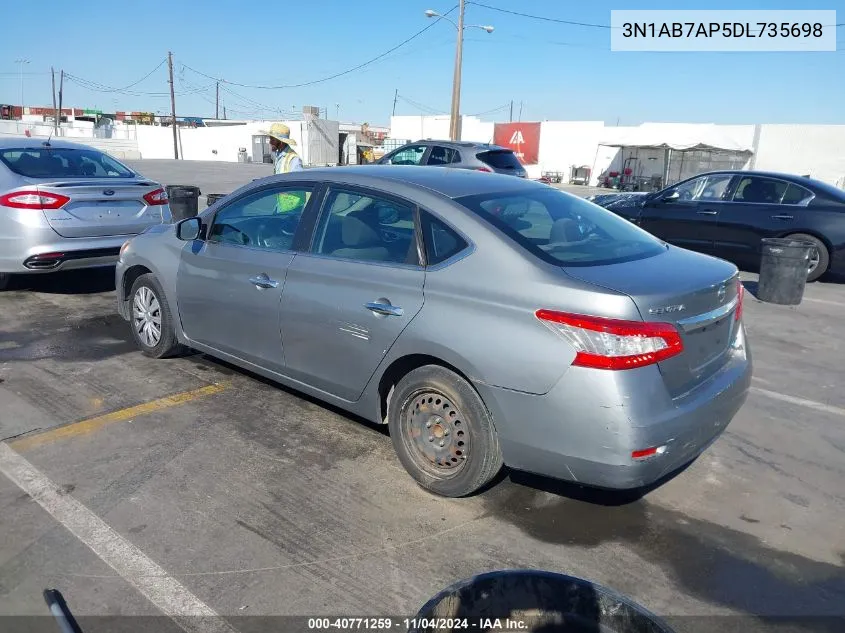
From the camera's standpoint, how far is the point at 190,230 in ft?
16.0

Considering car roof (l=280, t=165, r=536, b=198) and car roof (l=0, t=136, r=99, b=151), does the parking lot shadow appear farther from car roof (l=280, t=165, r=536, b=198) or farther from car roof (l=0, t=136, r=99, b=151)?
car roof (l=280, t=165, r=536, b=198)

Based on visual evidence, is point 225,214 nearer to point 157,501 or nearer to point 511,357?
point 157,501

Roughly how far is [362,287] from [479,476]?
1200 millimetres

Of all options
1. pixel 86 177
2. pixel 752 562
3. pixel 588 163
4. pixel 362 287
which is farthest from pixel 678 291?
pixel 588 163

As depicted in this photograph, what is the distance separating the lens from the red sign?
37.4 meters

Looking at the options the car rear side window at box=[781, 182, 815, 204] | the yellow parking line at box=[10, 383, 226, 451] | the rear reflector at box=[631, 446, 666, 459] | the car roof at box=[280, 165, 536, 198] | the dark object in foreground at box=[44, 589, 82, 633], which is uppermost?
the car rear side window at box=[781, 182, 815, 204]

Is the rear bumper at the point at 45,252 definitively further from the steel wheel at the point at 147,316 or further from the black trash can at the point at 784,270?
the black trash can at the point at 784,270

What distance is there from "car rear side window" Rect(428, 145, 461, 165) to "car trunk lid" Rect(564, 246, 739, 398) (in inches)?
401

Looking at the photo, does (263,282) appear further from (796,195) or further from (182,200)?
(182,200)

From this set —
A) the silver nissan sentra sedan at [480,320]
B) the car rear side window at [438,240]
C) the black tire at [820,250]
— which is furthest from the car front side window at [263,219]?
the black tire at [820,250]

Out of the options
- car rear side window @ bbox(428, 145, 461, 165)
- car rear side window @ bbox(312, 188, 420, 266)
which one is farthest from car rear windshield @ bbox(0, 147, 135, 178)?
car rear side window @ bbox(428, 145, 461, 165)

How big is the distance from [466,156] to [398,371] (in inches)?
405

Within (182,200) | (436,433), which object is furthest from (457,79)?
(436,433)

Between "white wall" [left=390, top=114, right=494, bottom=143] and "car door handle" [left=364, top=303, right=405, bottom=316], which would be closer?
"car door handle" [left=364, top=303, right=405, bottom=316]
